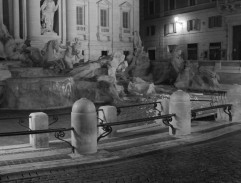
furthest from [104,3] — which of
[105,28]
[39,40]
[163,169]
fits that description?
[163,169]

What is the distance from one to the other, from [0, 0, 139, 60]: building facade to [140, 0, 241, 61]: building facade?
19.6ft

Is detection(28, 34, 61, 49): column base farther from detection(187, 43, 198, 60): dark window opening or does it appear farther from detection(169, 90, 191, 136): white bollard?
detection(169, 90, 191, 136): white bollard

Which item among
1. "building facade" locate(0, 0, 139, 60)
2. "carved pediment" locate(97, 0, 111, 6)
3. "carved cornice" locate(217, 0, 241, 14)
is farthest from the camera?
"carved pediment" locate(97, 0, 111, 6)

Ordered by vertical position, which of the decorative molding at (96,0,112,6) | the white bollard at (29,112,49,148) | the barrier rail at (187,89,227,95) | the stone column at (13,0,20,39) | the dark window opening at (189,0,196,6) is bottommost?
the barrier rail at (187,89,227,95)

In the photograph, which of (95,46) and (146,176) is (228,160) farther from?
(95,46)

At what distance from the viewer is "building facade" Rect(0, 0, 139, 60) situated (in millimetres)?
27750

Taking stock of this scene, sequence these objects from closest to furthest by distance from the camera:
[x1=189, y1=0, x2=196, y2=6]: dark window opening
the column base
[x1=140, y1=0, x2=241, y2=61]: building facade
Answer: the column base, [x1=140, y1=0, x2=241, y2=61]: building facade, [x1=189, y1=0, x2=196, y2=6]: dark window opening

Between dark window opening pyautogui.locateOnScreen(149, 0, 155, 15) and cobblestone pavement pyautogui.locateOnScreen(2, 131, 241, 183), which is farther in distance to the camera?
dark window opening pyautogui.locateOnScreen(149, 0, 155, 15)

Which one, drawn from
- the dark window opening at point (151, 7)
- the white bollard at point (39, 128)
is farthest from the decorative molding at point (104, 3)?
the white bollard at point (39, 128)

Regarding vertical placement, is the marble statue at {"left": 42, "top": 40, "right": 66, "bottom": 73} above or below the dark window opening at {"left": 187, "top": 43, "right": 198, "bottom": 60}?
below

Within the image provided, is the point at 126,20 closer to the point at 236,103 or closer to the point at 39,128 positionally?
the point at 236,103

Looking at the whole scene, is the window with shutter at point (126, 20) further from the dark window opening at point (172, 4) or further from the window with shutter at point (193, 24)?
the dark window opening at point (172, 4)

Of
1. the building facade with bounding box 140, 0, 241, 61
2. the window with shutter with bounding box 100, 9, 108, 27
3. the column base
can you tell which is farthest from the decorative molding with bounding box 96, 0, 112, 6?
the building facade with bounding box 140, 0, 241, 61

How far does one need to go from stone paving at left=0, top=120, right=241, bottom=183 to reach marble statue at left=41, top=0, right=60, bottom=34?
23019 mm
